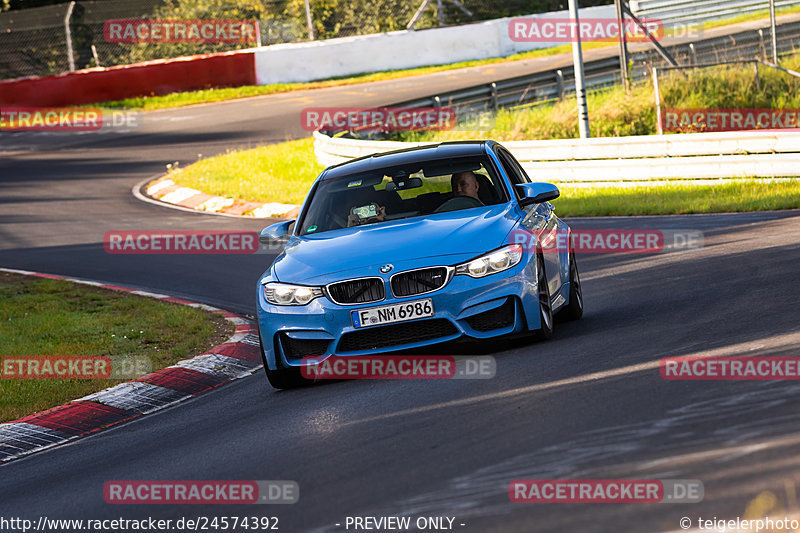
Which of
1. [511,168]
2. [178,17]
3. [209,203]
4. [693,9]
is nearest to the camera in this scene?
[511,168]

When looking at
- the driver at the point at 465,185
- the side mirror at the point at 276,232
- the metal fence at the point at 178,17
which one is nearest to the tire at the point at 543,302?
the driver at the point at 465,185

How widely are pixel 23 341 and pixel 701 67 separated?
712 inches

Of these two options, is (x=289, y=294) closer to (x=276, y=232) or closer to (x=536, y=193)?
(x=276, y=232)

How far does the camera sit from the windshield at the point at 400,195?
29.7 feet

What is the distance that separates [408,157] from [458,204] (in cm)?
76

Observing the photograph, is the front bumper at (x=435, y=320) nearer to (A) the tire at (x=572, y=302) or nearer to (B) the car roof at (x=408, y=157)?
(A) the tire at (x=572, y=302)

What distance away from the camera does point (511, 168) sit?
32.0ft

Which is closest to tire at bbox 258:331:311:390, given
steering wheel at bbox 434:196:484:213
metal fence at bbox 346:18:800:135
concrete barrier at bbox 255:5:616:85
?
steering wheel at bbox 434:196:484:213

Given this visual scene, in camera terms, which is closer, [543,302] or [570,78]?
[543,302]

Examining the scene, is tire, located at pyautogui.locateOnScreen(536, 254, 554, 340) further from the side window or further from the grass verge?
the grass verge

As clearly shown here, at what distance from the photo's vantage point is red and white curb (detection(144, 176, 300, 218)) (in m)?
20.5

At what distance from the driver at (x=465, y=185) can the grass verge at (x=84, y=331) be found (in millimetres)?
2819

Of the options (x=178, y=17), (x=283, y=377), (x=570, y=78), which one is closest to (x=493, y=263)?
(x=283, y=377)

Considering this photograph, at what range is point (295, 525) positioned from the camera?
4.98m
